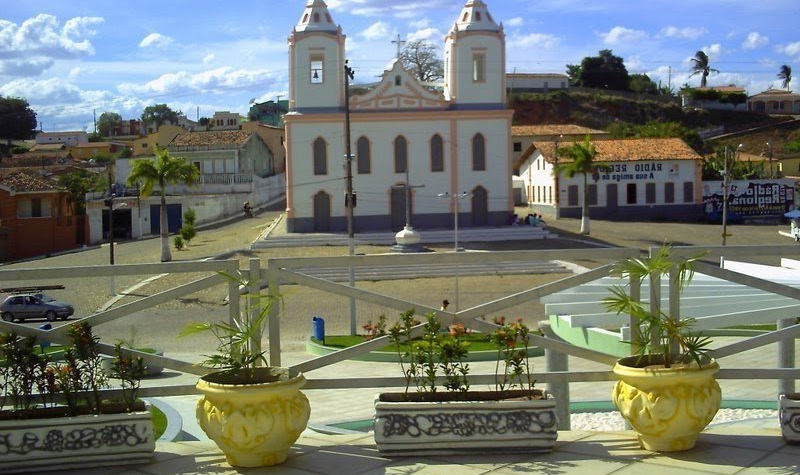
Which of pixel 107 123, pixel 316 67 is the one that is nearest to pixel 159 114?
pixel 107 123

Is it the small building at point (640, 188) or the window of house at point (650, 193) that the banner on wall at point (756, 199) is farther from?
the window of house at point (650, 193)

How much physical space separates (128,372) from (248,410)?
88cm

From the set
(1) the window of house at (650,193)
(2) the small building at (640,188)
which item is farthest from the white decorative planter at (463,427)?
(1) the window of house at (650,193)

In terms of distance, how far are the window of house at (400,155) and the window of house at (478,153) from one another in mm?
3707

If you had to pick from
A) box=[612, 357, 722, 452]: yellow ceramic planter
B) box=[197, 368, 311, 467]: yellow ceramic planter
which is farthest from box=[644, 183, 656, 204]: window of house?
box=[197, 368, 311, 467]: yellow ceramic planter

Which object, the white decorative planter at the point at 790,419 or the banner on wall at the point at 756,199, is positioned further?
the banner on wall at the point at 756,199

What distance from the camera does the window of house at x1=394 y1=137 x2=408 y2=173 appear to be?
2056 inches

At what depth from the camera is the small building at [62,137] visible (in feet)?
361

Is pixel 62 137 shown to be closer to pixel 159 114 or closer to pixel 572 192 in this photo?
pixel 159 114

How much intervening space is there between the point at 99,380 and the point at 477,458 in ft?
7.40

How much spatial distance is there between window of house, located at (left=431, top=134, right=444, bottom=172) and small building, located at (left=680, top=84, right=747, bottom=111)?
70111mm

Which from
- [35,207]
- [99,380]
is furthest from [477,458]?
[35,207]

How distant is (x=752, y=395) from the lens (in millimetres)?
14023

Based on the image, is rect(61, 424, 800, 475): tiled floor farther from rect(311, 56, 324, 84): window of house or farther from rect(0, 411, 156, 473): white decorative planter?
rect(311, 56, 324, 84): window of house
